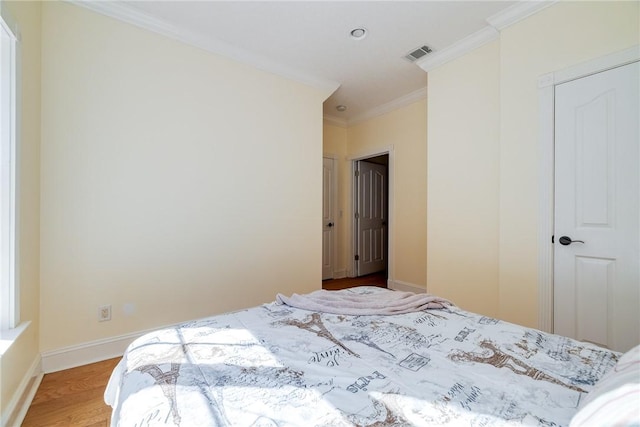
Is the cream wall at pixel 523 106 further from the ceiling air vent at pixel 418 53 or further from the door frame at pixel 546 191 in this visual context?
the ceiling air vent at pixel 418 53

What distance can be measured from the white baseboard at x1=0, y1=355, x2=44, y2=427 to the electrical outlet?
39 centimetres

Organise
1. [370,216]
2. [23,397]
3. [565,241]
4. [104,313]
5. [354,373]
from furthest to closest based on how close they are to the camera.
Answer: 1. [370,216]
2. [104,313]
3. [565,241]
4. [23,397]
5. [354,373]

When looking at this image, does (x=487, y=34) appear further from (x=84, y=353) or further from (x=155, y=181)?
(x=84, y=353)

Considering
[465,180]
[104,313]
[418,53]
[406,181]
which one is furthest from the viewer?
[406,181]

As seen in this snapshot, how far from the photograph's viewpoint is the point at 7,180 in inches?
61.6

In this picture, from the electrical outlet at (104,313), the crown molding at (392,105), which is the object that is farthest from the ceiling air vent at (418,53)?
the electrical outlet at (104,313)

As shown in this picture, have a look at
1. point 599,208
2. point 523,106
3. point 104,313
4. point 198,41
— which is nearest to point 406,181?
point 523,106

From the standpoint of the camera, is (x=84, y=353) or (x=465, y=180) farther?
(x=465, y=180)

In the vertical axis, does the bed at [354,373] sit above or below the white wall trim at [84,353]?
above

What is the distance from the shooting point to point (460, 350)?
1.12 m

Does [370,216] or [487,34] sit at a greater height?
[487,34]

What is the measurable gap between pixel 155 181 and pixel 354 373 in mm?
2236

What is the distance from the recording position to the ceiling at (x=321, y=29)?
7.38ft

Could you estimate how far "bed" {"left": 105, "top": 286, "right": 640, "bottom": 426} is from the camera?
75 centimetres
